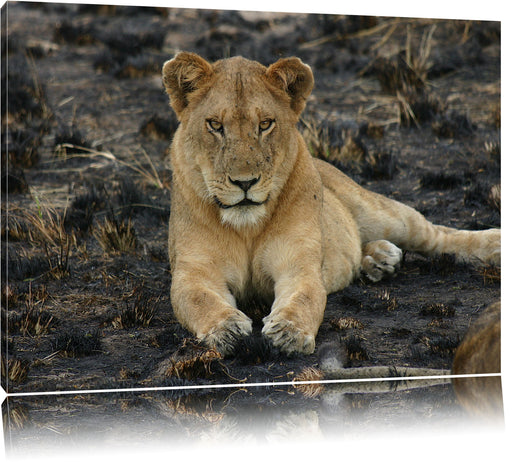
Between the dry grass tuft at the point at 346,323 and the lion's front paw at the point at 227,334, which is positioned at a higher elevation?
the lion's front paw at the point at 227,334

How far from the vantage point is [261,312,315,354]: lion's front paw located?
15.1 feet

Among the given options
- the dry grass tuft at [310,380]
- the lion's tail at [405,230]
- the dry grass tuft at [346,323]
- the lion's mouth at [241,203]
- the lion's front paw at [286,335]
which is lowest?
the dry grass tuft at [310,380]

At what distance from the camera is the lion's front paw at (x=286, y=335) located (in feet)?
15.1

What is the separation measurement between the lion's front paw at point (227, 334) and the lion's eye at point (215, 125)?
3.22ft

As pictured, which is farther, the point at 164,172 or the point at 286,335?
the point at 164,172

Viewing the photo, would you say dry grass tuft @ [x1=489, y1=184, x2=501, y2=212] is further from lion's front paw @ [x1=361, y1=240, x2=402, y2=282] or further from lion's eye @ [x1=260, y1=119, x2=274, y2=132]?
lion's eye @ [x1=260, y1=119, x2=274, y2=132]

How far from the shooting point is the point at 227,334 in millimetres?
4602

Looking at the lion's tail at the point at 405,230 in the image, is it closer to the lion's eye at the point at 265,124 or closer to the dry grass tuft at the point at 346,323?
Result: the dry grass tuft at the point at 346,323

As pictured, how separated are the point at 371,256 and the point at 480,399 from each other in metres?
1.72

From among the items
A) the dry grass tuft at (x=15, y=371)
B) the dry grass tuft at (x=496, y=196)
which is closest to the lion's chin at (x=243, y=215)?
the dry grass tuft at (x=15, y=371)

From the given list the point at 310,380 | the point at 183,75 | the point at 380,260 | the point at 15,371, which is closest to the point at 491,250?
the point at 380,260

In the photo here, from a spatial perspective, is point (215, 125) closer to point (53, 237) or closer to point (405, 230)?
point (53, 237)

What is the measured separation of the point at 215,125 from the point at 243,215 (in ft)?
1.59

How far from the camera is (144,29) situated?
770 centimetres
